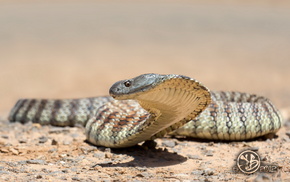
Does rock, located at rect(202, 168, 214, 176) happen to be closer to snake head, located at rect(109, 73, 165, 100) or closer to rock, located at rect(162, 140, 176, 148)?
snake head, located at rect(109, 73, 165, 100)

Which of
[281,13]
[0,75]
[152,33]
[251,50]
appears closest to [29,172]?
[0,75]

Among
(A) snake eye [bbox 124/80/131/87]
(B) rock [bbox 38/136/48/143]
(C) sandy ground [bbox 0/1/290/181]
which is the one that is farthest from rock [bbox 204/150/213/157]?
(B) rock [bbox 38/136/48/143]

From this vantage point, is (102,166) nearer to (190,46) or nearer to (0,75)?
(0,75)

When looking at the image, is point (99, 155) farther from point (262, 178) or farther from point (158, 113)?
point (262, 178)

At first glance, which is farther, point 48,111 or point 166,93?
point 48,111
